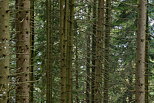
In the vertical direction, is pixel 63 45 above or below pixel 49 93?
above

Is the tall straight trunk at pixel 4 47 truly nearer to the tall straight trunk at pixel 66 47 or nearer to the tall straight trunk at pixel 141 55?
the tall straight trunk at pixel 66 47

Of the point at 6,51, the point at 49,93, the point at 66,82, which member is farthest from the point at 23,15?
the point at 49,93

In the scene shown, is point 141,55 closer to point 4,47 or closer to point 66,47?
point 66,47

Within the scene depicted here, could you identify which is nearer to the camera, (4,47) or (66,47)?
(4,47)

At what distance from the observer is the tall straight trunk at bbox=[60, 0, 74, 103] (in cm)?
842

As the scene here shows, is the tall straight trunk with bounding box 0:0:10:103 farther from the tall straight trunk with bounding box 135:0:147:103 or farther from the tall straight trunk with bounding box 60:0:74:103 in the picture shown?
the tall straight trunk with bounding box 135:0:147:103

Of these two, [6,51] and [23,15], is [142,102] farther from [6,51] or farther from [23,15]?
[6,51]

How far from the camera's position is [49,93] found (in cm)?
1063

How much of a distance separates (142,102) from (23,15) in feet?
15.4

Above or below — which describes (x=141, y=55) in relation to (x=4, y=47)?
below

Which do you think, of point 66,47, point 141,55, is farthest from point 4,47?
point 141,55

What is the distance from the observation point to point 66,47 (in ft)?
28.3

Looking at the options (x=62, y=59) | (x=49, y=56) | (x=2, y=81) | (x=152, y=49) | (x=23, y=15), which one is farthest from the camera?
(x=152, y=49)

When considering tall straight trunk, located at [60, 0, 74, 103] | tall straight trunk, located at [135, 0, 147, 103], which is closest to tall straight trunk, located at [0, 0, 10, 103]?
tall straight trunk, located at [60, 0, 74, 103]
